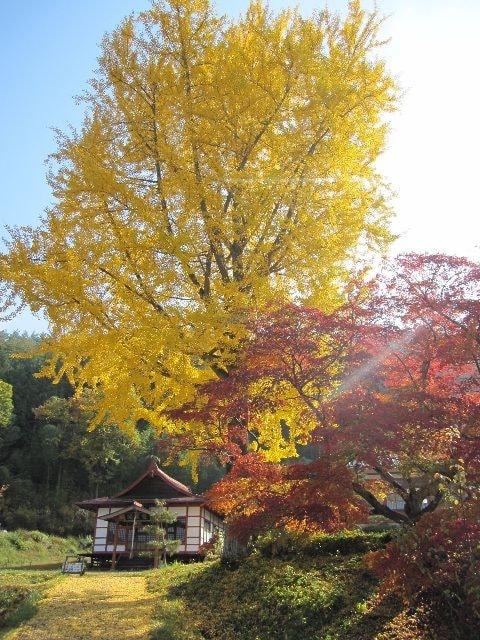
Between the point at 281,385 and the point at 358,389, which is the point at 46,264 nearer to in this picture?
the point at 281,385

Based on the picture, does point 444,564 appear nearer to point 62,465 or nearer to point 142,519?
point 142,519

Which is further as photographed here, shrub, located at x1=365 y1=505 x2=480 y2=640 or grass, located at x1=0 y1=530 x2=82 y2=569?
grass, located at x1=0 y1=530 x2=82 y2=569

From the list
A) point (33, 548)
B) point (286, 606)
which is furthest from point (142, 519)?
point (286, 606)

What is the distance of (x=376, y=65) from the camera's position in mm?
7328

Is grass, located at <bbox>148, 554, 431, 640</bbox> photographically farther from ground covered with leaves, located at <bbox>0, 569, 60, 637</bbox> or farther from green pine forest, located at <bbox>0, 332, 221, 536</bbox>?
green pine forest, located at <bbox>0, 332, 221, 536</bbox>

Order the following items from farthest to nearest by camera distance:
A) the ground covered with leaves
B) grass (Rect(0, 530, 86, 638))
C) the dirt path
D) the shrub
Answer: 1. grass (Rect(0, 530, 86, 638))
2. the ground covered with leaves
3. the dirt path
4. the shrub

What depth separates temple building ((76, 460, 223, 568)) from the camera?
20078 mm

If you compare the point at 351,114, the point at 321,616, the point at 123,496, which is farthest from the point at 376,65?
the point at 123,496

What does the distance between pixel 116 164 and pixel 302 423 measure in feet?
14.3

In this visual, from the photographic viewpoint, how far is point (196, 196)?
7160 mm

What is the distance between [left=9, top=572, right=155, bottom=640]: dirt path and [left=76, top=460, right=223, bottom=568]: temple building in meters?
10.4

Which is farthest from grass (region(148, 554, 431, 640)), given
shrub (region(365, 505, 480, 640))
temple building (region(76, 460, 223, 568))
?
temple building (region(76, 460, 223, 568))

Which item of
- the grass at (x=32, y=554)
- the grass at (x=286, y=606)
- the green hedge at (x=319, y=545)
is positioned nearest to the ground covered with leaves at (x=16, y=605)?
the grass at (x=32, y=554)

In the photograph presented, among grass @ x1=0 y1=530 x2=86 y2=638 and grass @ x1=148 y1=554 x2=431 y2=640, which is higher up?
grass @ x1=0 y1=530 x2=86 y2=638
